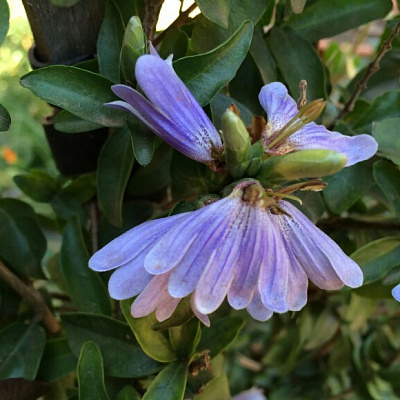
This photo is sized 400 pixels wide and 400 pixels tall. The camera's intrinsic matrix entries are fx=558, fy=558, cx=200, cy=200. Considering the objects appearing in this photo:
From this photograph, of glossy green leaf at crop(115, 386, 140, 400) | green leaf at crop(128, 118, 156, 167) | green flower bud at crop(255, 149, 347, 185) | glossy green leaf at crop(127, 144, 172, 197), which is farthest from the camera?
glossy green leaf at crop(127, 144, 172, 197)

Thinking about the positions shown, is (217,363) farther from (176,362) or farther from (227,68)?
(227,68)

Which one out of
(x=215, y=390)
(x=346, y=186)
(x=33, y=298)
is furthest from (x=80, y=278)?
(x=346, y=186)

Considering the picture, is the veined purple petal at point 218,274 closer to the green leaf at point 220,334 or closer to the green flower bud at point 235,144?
the green flower bud at point 235,144

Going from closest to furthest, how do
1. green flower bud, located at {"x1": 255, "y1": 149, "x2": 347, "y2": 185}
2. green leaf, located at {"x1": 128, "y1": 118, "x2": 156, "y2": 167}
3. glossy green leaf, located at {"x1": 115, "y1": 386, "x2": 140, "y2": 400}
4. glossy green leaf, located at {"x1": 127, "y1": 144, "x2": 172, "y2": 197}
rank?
green flower bud, located at {"x1": 255, "y1": 149, "x2": 347, "y2": 185}
green leaf, located at {"x1": 128, "y1": 118, "x2": 156, "y2": 167}
glossy green leaf, located at {"x1": 115, "y1": 386, "x2": 140, "y2": 400}
glossy green leaf, located at {"x1": 127, "y1": 144, "x2": 172, "y2": 197}

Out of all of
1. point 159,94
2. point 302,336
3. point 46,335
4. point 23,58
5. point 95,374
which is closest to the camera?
point 159,94

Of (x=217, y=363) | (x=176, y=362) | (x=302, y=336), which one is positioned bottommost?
(x=302, y=336)

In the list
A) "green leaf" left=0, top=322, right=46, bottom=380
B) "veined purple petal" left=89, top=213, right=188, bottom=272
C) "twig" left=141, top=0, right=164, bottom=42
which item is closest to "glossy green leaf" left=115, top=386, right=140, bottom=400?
"green leaf" left=0, top=322, right=46, bottom=380

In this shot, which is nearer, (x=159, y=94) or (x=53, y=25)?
(x=159, y=94)

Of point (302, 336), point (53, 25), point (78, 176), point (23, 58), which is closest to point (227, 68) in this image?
point (53, 25)

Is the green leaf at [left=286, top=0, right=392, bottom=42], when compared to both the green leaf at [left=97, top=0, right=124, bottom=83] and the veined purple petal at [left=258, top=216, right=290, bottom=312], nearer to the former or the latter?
the green leaf at [left=97, top=0, right=124, bottom=83]
